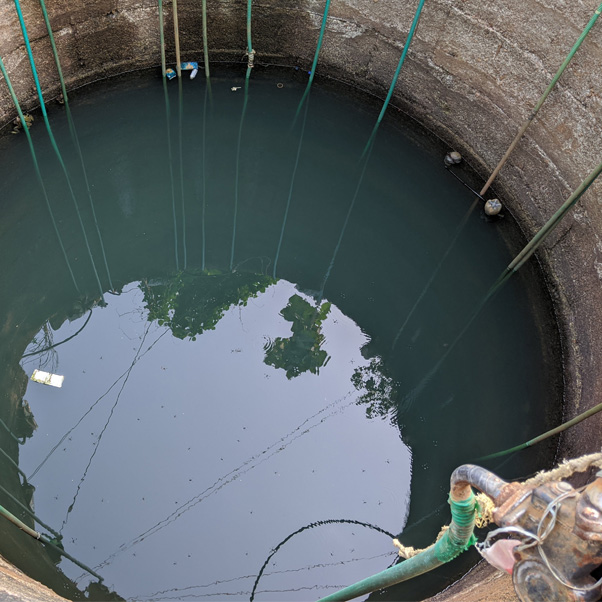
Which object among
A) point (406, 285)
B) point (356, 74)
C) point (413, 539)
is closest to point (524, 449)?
point (413, 539)

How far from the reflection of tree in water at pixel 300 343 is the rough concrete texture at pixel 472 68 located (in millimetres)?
1512

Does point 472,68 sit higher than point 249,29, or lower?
lower

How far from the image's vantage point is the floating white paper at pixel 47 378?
3.36 meters

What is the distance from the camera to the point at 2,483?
3023mm

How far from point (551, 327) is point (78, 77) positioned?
156 inches

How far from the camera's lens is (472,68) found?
13.8 ft

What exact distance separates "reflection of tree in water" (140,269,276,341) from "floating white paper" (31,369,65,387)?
653mm

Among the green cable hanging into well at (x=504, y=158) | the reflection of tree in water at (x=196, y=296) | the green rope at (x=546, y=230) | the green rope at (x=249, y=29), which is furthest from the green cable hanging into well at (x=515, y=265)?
the green rope at (x=249, y=29)

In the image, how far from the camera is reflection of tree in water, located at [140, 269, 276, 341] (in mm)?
3725

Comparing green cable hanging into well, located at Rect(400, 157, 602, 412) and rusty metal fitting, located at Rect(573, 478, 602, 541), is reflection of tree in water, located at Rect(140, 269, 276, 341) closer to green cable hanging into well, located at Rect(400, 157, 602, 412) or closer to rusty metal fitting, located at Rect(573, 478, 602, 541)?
green cable hanging into well, located at Rect(400, 157, 602, 412)

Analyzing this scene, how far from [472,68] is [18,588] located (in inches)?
159

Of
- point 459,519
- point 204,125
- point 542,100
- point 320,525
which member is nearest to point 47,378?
point 320,525

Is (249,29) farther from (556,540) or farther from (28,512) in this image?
(556,540)

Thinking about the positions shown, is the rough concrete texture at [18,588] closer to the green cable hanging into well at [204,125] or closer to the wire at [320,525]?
the wire at [320,525]
